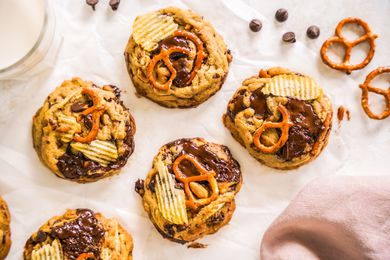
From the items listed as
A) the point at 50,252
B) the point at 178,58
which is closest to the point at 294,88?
the point at 178,58

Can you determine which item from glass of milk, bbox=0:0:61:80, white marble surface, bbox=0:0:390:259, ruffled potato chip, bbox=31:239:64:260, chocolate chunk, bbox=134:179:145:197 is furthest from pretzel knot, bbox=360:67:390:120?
ruffled potato chip, bbox=31:239:64:260

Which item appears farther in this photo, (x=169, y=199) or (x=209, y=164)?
(x=209, y=164)

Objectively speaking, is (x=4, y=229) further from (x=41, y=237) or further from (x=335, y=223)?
(x=335, y=223)

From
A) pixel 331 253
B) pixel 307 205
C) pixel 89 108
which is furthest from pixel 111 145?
pixel 331 253

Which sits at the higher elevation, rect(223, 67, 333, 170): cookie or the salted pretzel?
rect(223, 67, 333, 170): cookie

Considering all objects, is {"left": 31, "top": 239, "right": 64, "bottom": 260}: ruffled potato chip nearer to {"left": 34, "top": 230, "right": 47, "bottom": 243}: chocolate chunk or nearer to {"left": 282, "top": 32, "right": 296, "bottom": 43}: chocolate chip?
{"left": 34, "top": 230, "right": 47, "bottom": 243}: chocolate chunk

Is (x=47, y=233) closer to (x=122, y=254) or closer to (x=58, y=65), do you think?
(x=122, y=254)
